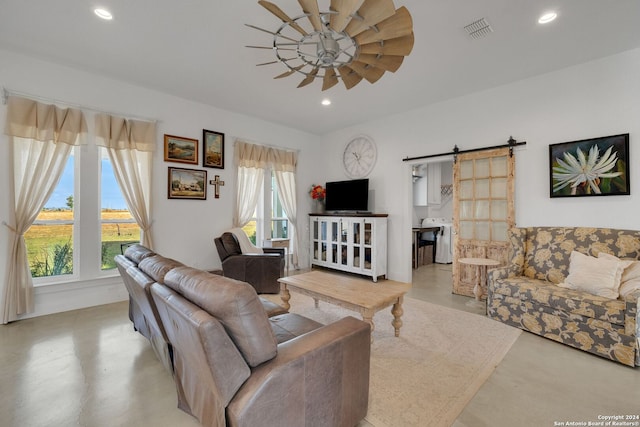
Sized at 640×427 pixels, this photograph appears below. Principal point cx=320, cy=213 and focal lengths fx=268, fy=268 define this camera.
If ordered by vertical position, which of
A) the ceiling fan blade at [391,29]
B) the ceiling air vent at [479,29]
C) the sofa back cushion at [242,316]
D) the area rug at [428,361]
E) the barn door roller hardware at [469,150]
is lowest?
the area rug at [428,361]

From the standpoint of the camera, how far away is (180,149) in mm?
4148

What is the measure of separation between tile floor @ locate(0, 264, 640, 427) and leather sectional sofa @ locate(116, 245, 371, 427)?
0.51 metres

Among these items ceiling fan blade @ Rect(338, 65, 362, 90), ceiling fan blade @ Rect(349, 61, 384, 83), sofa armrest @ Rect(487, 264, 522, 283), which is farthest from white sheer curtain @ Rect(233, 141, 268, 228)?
sofa armrest @ Rect(487, 264, 522, 283)

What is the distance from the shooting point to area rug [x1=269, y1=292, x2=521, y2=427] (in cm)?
171

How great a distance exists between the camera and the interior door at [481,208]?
12.2 ft

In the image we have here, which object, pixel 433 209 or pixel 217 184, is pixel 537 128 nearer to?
pixel 433 209

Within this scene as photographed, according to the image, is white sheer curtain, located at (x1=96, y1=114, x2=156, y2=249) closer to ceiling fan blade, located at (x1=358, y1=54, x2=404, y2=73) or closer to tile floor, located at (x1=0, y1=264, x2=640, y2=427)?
tile floor, located at (x1=0, y1=264, x2=640, y2=427)

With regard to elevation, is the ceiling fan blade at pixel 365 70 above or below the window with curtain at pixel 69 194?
above

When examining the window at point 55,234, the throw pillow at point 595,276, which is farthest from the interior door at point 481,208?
the window at point 55,234

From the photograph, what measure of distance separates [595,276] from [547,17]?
95.3 inches

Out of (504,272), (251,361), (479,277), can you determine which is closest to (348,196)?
(479,277)

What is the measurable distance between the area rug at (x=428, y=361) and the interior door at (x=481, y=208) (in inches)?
40.2

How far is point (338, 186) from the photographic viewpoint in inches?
220

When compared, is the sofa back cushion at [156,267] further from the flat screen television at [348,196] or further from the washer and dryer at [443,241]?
the washer and dryer at [443,241]
